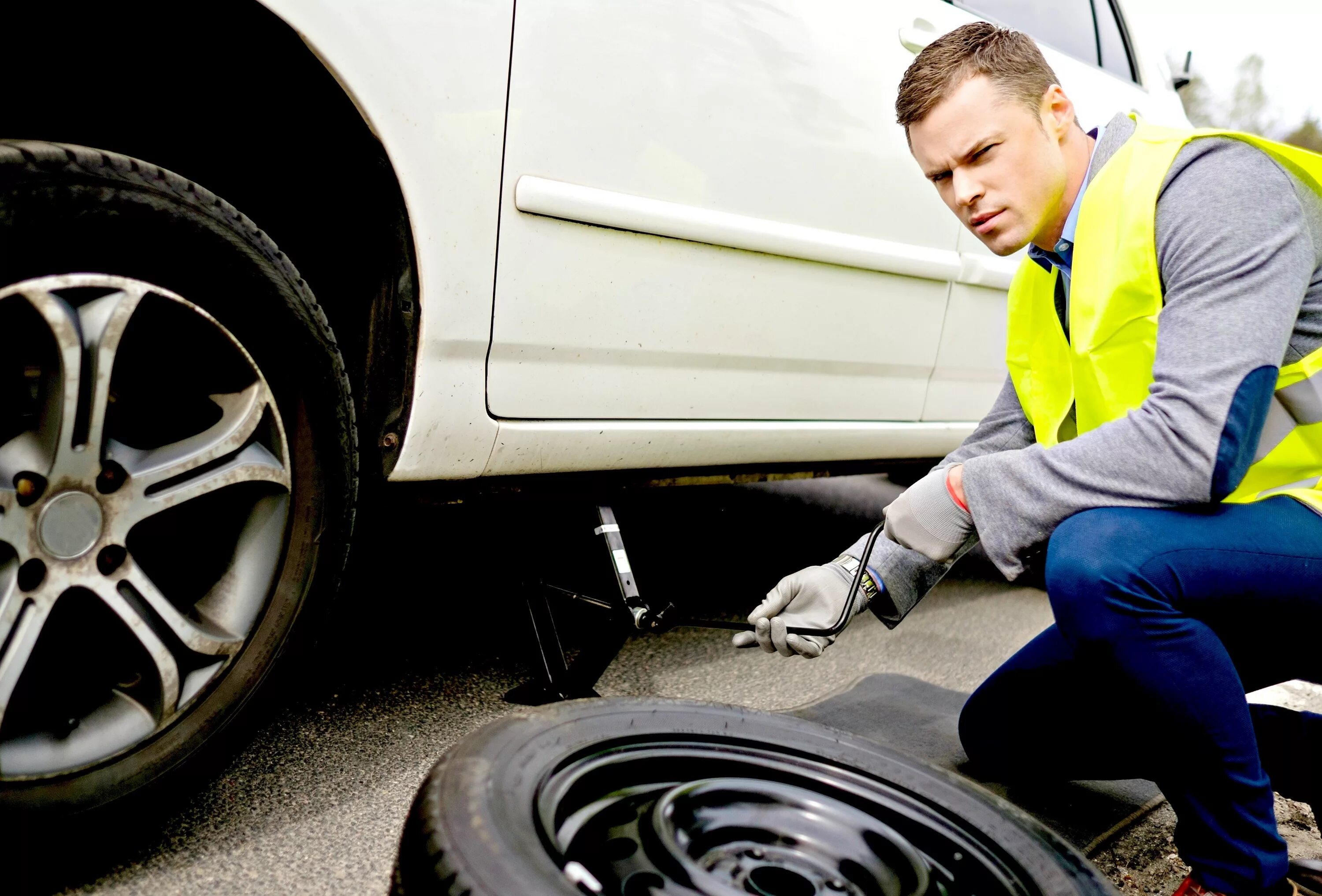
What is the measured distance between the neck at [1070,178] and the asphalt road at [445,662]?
3.06ft

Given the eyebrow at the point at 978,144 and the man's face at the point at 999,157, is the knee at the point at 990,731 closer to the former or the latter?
the man's face at the point at 999,157

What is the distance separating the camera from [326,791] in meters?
1.46

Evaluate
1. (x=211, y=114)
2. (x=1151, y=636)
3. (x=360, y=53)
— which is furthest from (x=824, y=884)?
(x=211, y=114)

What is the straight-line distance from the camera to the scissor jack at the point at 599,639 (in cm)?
165

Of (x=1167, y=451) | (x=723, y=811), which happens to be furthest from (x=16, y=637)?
(x=1167, y=451)

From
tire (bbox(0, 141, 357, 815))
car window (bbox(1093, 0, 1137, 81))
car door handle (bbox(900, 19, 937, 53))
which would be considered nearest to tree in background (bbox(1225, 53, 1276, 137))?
car window (bbox(1093, 0, 1137, 81))

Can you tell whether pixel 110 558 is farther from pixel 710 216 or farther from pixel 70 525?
pixel 710 216

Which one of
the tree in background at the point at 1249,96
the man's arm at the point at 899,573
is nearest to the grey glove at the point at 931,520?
the man's arm at the point at 899,573

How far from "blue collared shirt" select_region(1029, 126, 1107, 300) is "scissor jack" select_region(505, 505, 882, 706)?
0.49 meters

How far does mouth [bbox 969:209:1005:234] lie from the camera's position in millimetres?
1499

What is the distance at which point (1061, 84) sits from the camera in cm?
237

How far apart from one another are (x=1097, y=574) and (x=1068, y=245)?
1.72 feet

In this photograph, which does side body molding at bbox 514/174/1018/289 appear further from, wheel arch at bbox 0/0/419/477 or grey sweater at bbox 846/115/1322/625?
grey sweater at bbox 846/115/1322/625

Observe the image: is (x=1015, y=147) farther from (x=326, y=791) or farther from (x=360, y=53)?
(x=326, y=791)
